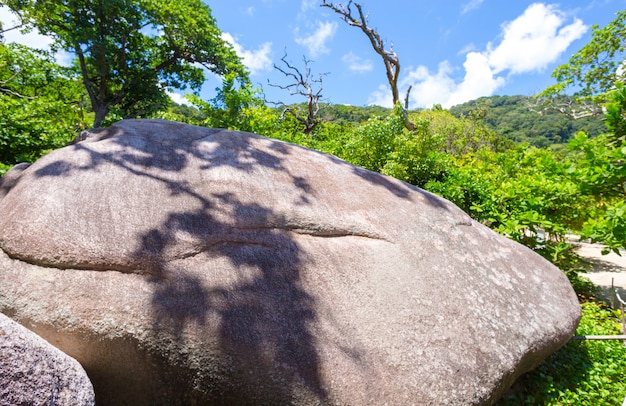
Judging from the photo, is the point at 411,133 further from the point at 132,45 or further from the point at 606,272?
the point at 132,45

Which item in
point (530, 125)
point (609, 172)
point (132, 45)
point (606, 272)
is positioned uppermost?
point (530, 125)

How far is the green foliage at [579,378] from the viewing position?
2973 millimetres

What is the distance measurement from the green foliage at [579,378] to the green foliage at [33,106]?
758cm

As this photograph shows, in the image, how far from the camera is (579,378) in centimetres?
322

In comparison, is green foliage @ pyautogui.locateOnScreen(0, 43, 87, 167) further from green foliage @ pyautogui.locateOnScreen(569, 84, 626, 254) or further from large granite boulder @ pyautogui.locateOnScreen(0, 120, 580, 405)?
green foliage @ pyautogui.locateOnScreen(569, 84, 626, 254)

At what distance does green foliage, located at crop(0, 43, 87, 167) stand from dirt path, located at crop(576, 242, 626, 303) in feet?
32.6

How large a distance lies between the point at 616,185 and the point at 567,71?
51.4 feet

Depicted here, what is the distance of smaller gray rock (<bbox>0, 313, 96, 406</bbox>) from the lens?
1.26 m

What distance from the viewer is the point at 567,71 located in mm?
16297

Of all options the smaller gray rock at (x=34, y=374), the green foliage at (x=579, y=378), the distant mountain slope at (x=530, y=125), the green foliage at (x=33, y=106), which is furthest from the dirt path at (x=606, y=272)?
the distant mountain slope at (x=530, y=125)

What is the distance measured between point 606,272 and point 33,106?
40.6ft

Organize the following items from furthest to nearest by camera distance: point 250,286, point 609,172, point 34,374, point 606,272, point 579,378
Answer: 1. point 606,272
2. point 609,172
3. point 579,378
4. point 250,286
5. point 34,374

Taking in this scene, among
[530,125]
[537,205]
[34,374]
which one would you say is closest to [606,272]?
[537,205]

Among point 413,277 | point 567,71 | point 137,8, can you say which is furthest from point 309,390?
point 567,71
